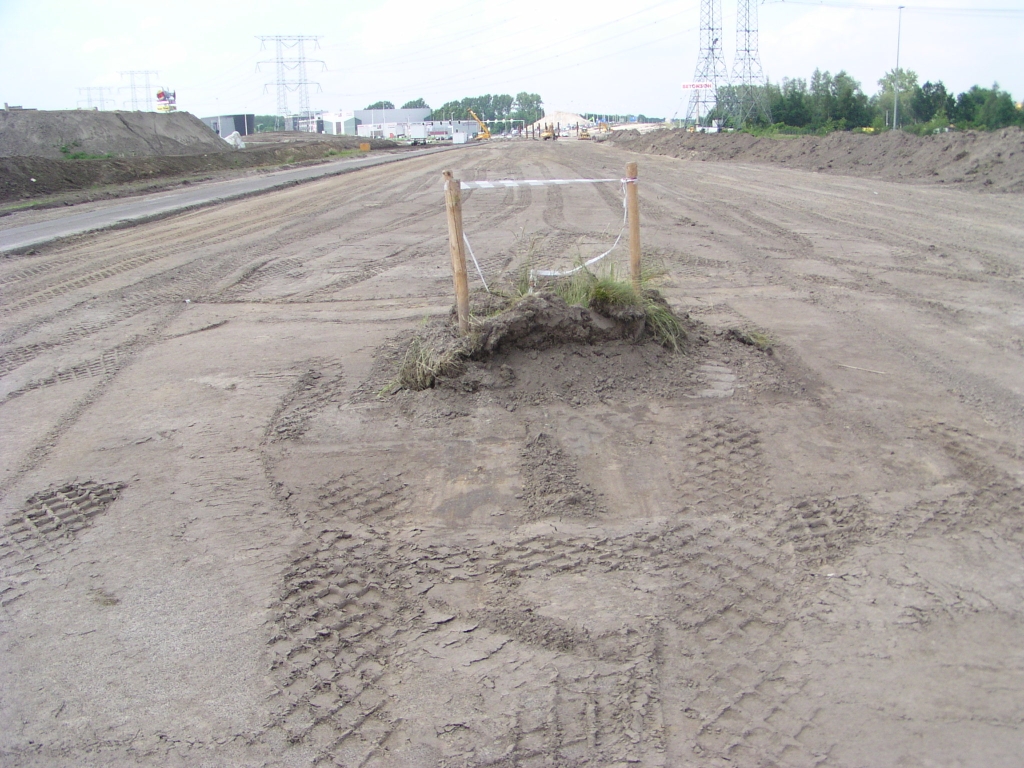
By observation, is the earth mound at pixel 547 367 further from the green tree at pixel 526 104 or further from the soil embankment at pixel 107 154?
the green tree at pixel 526 104

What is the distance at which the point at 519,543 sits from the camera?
14.2 ft

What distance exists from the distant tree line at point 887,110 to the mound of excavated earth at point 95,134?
119 feet

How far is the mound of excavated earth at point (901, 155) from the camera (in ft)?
69.1

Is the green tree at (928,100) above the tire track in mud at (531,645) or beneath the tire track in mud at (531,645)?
above

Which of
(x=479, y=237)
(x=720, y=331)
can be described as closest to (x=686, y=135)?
(x=479, y=237)

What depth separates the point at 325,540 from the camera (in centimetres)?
440

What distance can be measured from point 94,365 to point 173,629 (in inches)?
195

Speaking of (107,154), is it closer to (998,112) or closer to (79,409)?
(79,409)

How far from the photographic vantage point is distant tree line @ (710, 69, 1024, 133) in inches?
1503

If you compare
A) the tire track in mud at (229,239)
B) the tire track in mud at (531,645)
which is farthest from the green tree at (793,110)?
the tire track in mud at (531,645)

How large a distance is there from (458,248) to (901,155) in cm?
2389

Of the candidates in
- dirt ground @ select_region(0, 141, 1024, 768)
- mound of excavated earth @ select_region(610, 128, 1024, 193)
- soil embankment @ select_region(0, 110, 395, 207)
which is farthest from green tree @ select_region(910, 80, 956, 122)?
dirt ground @ select_region(0, 141, 1024, 768)

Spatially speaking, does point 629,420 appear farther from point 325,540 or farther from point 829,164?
point 829,164

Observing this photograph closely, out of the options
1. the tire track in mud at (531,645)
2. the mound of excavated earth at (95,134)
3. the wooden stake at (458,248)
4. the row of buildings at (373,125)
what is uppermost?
the row of buildings at (373,125)
